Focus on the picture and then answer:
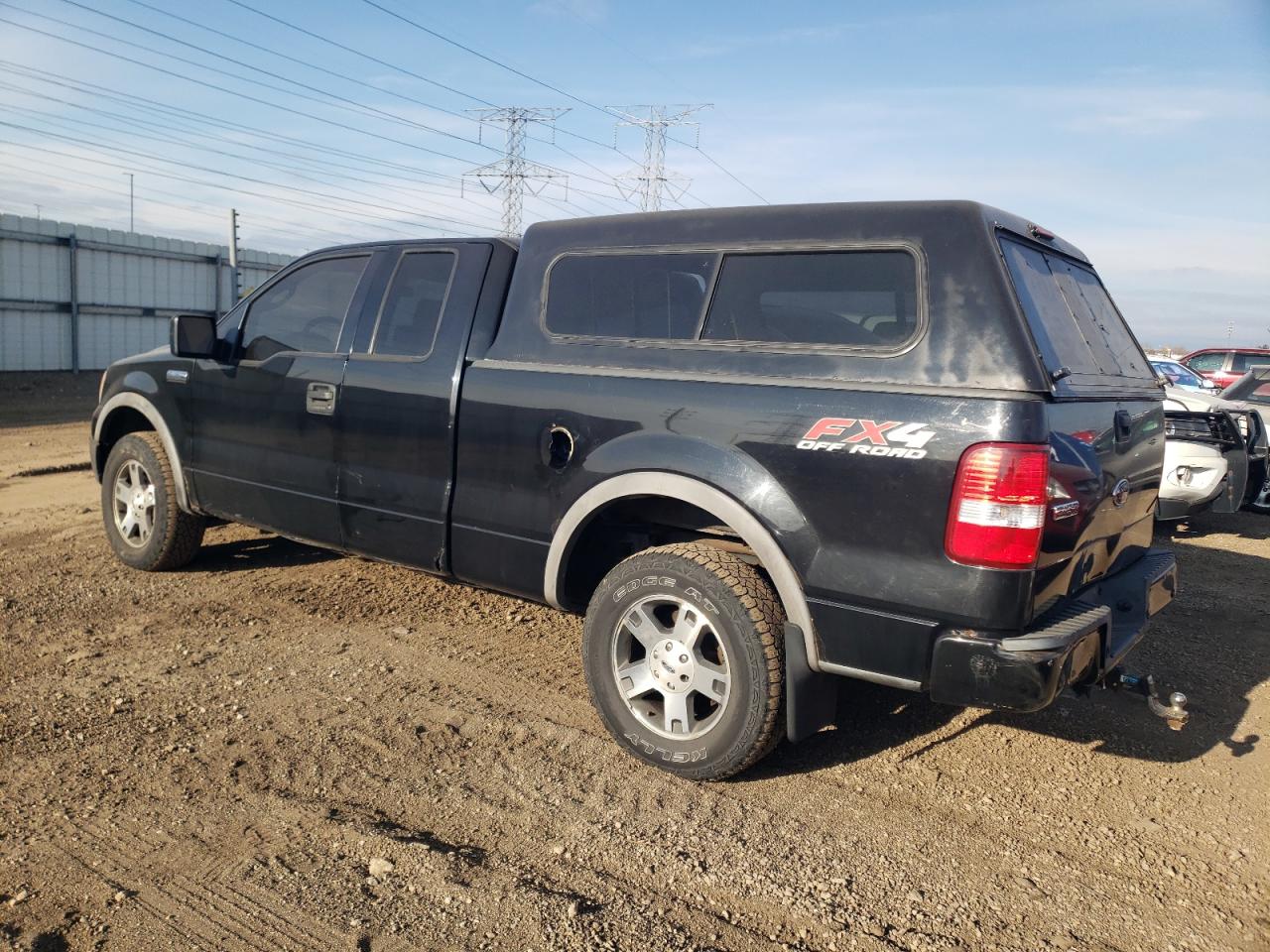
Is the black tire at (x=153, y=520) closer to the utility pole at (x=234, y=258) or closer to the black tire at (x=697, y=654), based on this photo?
the black tire at (x=697, y=654)

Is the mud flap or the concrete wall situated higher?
the concrete wall

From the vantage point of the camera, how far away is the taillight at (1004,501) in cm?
284

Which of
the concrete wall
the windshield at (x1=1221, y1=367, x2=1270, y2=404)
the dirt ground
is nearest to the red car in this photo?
the windshield at (x1=1221, y1=367, x2=1270, y2=404)

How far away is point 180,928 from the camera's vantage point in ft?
8.36

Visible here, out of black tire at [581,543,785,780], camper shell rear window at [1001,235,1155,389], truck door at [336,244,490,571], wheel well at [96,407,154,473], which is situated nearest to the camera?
camper shell rear window at [1001,235,1155,389]

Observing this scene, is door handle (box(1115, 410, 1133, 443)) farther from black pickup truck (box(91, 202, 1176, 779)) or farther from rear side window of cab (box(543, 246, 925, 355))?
rear side window of cab (box(543, 246, 925, 355))

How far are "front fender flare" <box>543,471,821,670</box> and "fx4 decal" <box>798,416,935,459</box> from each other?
0.33 meters

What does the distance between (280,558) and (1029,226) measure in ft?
15.7

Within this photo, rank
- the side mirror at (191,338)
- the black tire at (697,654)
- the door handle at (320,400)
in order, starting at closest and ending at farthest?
the black tire at (697,654), the door handle at (320,400), the side mirror at (191,338)

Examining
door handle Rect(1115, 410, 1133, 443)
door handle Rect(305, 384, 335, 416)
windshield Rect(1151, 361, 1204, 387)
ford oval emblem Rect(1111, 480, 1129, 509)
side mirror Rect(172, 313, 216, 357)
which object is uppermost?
windshield Rect(1151, 361, 1204, 387)

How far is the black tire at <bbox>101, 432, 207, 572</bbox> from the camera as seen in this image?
559 centimetres

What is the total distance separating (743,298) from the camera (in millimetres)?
3549

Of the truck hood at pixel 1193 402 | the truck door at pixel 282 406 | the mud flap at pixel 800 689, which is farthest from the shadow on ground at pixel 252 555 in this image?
the truck hood at pixel 1193 402

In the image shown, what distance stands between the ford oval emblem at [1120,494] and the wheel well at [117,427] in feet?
17.3
